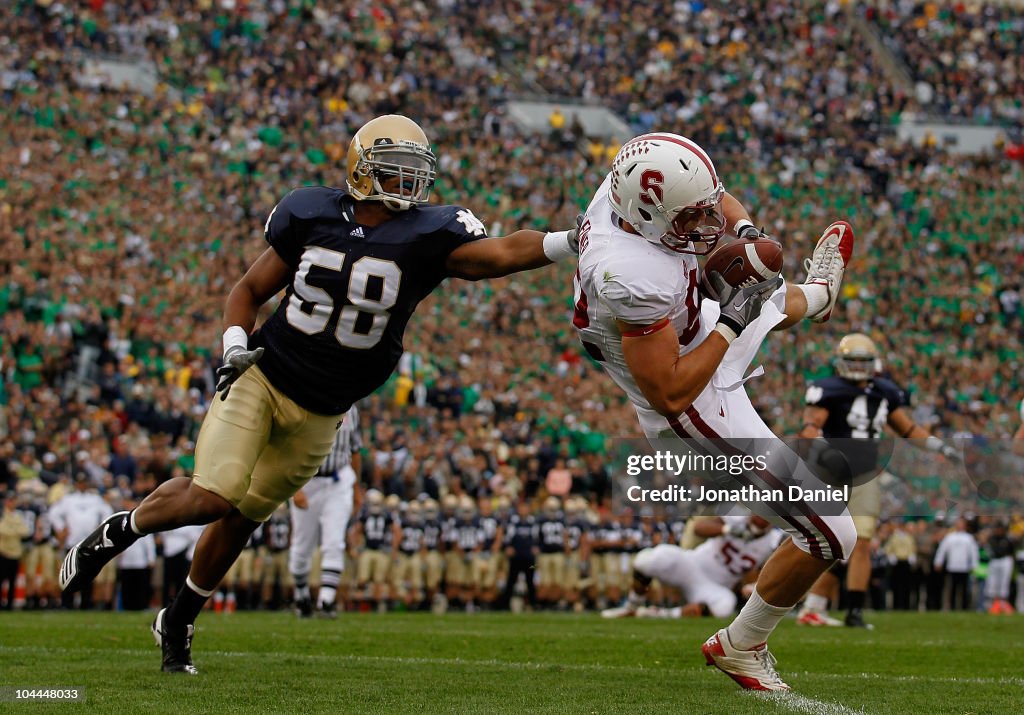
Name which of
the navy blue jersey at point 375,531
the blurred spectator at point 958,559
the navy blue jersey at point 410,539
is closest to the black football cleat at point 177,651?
the navy blue jersey at point 375,531

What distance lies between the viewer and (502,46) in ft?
90.1

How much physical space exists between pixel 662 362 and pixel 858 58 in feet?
88.3

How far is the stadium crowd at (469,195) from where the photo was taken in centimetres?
1575

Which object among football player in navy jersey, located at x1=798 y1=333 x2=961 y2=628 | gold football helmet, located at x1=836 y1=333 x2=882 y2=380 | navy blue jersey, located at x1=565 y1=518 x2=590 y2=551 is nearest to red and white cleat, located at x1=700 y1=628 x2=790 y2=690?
football player in navy jersey, located at x1=798 y1=333 x2=961 y2=628

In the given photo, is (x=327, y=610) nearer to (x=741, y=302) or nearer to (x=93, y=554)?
(x=93, y=554)

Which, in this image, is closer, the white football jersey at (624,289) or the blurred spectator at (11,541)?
the white football jersey at (624,289)

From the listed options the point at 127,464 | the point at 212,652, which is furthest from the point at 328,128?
the point at 212,652

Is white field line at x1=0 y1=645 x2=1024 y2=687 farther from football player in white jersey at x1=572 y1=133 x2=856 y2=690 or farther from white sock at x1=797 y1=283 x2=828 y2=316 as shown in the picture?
white sock at x1=797 y1=283 x2=828 y2=316

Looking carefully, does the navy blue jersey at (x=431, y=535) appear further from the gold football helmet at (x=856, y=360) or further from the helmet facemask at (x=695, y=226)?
the helmet facemask at (x=695, y=226)

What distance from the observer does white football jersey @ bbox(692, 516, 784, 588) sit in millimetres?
10281

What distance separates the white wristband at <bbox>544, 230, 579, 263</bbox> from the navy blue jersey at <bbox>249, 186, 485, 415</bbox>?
364mm

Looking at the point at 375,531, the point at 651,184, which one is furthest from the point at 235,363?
the point at 375,531

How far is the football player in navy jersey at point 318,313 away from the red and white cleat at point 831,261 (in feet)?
3.81

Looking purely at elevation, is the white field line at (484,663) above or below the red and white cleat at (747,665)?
below
